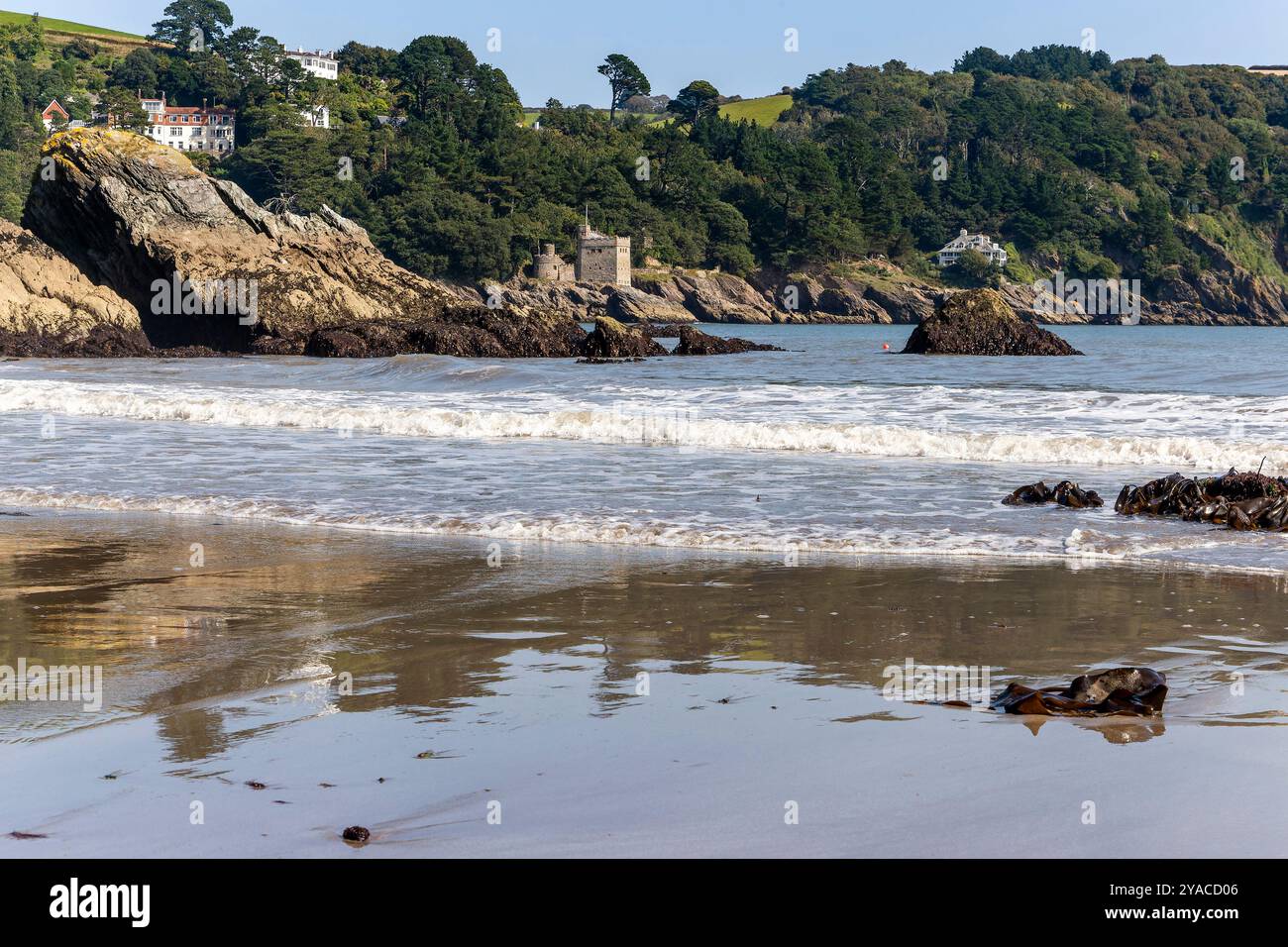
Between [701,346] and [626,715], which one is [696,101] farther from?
[626,715]

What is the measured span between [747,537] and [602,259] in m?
109

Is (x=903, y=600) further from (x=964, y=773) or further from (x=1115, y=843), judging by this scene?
(x=1115, y=843)

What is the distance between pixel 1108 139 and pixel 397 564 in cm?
17660

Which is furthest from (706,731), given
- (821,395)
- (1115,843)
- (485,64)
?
(485,64)

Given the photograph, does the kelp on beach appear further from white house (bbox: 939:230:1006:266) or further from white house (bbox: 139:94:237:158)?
white house (bbox: 139:94:237:158)

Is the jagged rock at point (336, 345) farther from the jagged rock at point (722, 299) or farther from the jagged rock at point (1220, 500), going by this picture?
the jagged rock at point (722, 299)

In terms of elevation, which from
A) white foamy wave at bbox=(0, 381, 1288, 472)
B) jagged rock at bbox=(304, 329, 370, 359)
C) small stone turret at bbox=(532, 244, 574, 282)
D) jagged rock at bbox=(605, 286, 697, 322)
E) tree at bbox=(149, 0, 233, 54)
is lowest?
white foamy wave at bbox=(0, 381, 1288, 472)

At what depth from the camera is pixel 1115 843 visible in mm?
3199

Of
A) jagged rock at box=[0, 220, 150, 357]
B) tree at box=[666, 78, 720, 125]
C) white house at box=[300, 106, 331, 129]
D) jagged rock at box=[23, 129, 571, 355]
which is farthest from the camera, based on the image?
tree at box=[666, 78, 720, 125]

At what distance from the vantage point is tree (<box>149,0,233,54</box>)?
571 feet

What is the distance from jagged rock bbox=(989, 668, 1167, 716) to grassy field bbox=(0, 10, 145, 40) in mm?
204058

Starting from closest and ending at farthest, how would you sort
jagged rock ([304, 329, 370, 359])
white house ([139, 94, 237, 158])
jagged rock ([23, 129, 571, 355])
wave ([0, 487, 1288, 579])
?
wave ([0, 487, 1288, 579]) → jagged rock ([304, 329, 370, 359]) → jagged rock ([23, 129, 571, 355]) → white house ([139, 94, 237, 158])

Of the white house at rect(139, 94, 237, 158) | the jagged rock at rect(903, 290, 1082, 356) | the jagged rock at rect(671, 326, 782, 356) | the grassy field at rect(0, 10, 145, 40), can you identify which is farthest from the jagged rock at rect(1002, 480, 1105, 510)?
the grassy field at rect(0, 10, 145, 40)

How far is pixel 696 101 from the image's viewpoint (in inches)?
6762
